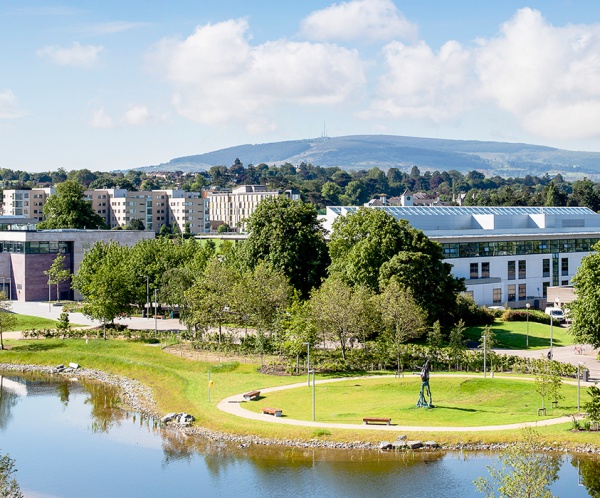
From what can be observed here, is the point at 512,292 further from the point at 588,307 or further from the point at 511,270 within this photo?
the point at 588,307

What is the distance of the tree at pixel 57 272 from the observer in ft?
299

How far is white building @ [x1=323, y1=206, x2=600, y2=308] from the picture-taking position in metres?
86.8

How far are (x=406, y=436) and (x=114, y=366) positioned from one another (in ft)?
99.2

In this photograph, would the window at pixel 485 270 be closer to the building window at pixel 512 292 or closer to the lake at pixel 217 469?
the building window at pixel 512 292

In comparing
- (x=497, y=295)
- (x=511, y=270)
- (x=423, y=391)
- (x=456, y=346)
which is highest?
(x=511, y=270)

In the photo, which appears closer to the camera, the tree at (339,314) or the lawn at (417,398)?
the lawn at (417,398)

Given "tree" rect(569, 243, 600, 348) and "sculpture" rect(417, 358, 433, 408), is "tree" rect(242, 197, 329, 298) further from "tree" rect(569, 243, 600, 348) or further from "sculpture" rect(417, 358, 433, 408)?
"sculpture" rect(417, 358, 433, 408)

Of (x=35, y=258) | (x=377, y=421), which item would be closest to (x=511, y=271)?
(x=35, y=258)

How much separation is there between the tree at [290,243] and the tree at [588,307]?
26.0 meters

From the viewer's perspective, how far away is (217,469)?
132 ft

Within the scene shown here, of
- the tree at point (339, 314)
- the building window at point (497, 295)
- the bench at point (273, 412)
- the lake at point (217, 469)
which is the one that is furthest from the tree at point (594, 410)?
the building window at point (497, 295)

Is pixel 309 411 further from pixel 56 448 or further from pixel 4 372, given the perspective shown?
pixel 4 372

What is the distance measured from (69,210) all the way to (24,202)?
251ft

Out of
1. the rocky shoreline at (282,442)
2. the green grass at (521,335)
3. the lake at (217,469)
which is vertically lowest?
the lake at (217,469)
